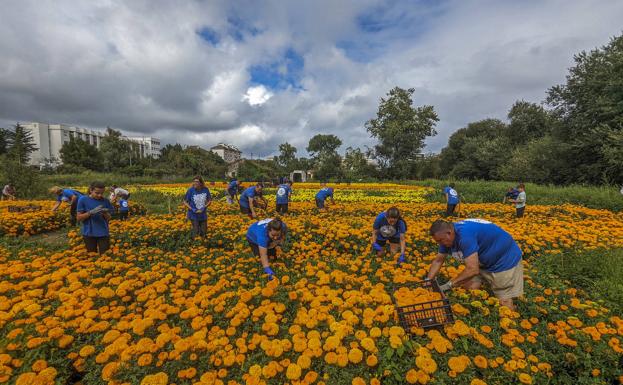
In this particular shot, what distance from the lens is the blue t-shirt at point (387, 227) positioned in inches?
204

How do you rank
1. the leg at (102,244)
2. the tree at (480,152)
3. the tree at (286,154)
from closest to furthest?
the leg at (102,244), the tree at (480,152), the tree at (286,154)

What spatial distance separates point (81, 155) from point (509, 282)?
6647 cm

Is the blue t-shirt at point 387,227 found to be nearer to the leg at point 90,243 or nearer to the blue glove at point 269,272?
the blue glove at point 269,272

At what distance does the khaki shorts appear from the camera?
3.52 metres

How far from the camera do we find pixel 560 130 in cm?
2217

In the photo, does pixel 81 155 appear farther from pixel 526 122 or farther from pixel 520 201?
pixel 526 122

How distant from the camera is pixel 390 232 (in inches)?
205

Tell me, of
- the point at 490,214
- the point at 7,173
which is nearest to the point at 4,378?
the point at 490,214

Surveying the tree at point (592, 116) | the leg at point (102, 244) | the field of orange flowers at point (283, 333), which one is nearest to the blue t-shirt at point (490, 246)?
the field of orange flowers at point (283, 333)

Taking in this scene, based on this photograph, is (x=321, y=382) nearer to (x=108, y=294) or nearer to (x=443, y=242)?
(x=443, y=242)

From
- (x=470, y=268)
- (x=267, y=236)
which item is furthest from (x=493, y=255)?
(x=267, y=236)

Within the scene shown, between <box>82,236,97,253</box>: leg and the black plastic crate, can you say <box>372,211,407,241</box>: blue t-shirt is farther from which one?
<box>82,236,97,253</box>: leg

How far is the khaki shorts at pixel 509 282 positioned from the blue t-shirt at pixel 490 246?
6cm

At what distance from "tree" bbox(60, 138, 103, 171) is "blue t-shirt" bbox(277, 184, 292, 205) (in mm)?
55813
